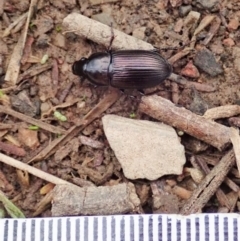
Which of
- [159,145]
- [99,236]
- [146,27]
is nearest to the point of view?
[99,236]

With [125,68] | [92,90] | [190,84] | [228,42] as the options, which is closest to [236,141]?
[190,84]

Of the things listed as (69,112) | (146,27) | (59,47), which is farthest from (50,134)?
(146,27)

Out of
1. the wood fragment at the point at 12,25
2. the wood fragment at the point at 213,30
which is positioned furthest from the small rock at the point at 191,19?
the wood fragment at the point at 12,25

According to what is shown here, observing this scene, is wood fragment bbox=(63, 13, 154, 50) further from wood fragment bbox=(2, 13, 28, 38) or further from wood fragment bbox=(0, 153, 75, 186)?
wood fragment bbox=(0, 153, 75, 186)

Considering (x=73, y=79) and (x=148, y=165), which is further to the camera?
(x=73, y=79)

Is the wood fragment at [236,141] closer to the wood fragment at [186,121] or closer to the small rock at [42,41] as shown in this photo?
the wood fragment at [186,121]

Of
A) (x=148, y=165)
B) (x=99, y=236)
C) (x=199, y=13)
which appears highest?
(x=199, y=13)

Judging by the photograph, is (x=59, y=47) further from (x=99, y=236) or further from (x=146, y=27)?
(x=99, y=236)

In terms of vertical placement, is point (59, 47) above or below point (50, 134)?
above
